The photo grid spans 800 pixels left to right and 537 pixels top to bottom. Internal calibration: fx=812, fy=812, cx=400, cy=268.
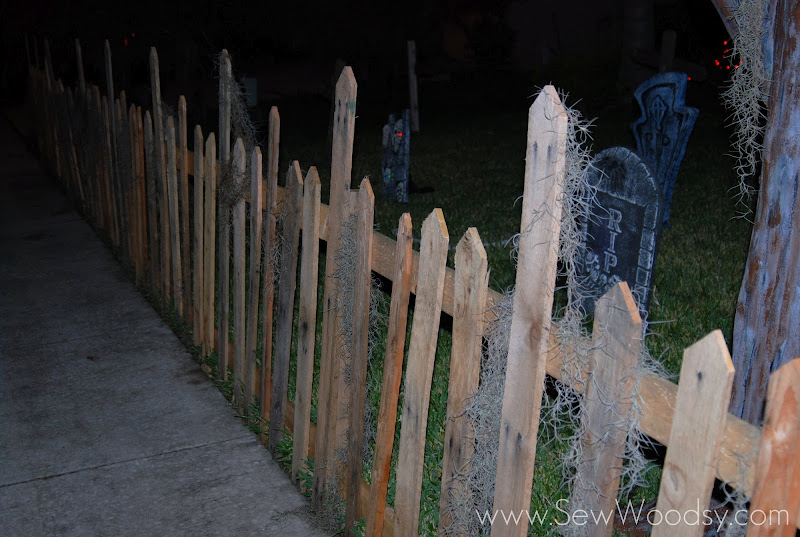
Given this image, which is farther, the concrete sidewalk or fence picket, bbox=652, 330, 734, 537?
the concrete sidewalk

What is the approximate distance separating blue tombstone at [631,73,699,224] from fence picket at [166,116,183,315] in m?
4.10

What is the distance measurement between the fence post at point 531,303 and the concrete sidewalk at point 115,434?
133 centimetres

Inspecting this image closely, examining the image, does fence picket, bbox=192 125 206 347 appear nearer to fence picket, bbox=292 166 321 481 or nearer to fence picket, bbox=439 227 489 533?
fence picket, bbox=292 166 321 481

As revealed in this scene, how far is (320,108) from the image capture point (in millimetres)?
20047

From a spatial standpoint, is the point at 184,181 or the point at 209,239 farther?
the point at 184,181

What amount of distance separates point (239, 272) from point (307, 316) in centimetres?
92

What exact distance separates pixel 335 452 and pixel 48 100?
29.5 feet

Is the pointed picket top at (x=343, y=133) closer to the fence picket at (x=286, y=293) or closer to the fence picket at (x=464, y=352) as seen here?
the fence picket at (x=286, y=293)

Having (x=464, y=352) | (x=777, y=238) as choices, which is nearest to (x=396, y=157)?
(x=777, y=238)

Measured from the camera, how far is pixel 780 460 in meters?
1.53

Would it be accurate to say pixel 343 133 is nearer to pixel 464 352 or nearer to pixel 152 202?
pixel 464 352

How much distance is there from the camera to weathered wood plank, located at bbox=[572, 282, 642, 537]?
1.81m

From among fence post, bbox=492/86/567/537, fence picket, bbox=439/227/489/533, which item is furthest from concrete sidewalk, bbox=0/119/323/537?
fence post, bbox=492/86/567/537

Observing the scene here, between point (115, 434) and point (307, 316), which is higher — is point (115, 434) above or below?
below
